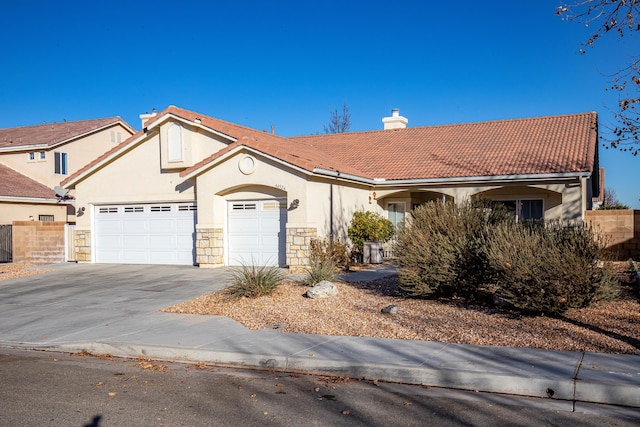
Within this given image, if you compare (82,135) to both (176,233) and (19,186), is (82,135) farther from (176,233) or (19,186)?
(176,233)

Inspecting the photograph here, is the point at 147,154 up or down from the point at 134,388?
up

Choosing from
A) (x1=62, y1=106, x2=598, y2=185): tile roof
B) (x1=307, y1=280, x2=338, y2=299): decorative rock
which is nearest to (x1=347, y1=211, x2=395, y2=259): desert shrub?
(x1=62, y1=106, x2=598, y2=185): tile roof

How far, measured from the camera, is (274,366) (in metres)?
8.62

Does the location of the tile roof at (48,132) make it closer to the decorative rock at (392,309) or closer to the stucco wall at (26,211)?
the stucco wall at (26,211)

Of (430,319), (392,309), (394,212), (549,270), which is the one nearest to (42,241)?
(394,212)

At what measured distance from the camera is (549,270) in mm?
10180

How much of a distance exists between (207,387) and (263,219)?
485 inches

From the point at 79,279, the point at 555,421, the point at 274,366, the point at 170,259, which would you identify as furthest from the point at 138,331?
the point at 170,259

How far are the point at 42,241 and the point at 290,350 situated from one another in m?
18.1

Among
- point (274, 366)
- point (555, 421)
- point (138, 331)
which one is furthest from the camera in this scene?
point (138, 331)

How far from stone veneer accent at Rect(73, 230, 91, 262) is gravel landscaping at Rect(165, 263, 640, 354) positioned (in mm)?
10614

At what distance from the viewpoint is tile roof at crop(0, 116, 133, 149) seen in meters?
32.8

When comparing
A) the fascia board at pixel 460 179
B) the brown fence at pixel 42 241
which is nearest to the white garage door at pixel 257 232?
the fascia board at pixel 460 179

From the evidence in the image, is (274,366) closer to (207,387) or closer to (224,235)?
(207,387)
